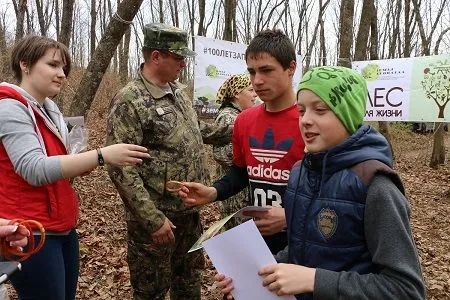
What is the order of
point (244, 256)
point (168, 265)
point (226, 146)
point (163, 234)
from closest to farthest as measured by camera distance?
point (244, 256) → point (163, 234) → point (168, 265) → point (226, 146)

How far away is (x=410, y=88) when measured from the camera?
7738 mm

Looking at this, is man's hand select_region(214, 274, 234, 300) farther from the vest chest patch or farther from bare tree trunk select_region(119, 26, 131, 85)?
bare tree trunk select_region(119, 26, 131, 85)

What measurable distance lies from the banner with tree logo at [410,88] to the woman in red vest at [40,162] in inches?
273

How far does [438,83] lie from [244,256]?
7.34m

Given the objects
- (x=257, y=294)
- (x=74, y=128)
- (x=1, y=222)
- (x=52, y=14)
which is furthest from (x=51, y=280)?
(x=52, y=14)

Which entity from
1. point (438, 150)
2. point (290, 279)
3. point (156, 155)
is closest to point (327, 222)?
point (290, 279)

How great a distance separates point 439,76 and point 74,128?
7013 millimetres

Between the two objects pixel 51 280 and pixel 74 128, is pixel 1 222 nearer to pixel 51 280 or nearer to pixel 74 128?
pixel 51 280

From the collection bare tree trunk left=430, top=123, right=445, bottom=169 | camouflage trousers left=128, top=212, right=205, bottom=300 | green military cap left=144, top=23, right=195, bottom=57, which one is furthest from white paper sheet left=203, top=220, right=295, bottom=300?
bare tree trunk left=430, top=123, right=445, bottom=169

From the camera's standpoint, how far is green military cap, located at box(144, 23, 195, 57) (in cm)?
260

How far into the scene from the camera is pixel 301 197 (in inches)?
55.3

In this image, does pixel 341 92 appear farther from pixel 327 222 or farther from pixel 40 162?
pixel 40 162

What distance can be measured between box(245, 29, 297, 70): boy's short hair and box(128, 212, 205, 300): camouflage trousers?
4.15 ft

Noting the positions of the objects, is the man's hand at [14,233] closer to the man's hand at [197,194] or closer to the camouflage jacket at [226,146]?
the man's hand at [197,194]
